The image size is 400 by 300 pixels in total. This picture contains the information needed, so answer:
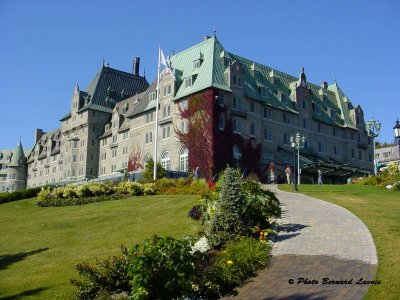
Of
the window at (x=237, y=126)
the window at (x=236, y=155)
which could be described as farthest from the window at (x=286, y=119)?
the window at (x=236, y=155)

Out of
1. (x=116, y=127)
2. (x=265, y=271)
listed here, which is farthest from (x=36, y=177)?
(x=265, y=271)

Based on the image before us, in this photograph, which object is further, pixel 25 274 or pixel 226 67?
pixel 226 67

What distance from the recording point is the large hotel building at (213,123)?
183 ft

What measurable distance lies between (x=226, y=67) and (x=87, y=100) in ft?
102

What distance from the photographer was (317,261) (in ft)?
44.2

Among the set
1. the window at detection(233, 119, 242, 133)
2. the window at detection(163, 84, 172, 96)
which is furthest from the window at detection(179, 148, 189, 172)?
the window at detection(163, 84, 172, 96)

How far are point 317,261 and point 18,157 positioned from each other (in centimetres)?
10230

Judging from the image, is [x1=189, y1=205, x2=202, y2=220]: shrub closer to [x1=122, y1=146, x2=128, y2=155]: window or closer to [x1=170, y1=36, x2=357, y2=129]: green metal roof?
[x1=170, y1=36, x2=357, y2=129]: green metal roof

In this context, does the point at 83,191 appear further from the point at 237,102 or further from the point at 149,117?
the point at 149,117

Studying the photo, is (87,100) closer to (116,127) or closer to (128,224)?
(116,127)

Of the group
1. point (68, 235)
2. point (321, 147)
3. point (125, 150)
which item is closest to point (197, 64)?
point (125, 150)

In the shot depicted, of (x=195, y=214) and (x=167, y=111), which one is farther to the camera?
(x=167, y=111)

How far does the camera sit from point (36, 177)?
10056cm

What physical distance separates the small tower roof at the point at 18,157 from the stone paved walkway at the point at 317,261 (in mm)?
96916
